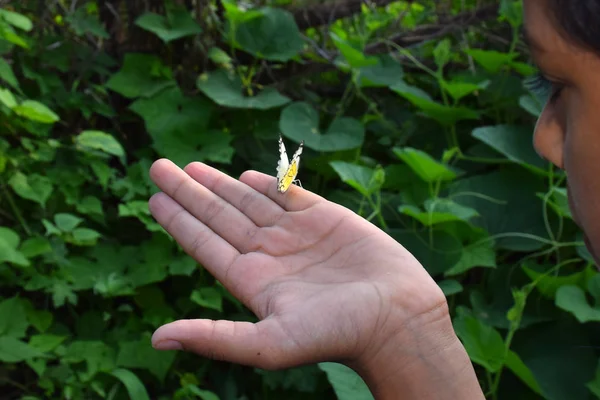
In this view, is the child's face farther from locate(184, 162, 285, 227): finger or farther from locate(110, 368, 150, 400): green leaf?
locate(110, 368, 150, 400): green leaf

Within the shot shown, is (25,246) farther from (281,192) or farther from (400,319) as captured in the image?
(400,319)

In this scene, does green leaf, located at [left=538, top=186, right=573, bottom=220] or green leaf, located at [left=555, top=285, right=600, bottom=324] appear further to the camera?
green leaf, located at [left=538, top=186, right=573, bottom=220]

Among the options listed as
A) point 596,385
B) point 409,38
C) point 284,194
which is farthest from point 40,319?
point 409,38

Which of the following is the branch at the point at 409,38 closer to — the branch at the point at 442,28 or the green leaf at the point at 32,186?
the branch at the point at 442,28

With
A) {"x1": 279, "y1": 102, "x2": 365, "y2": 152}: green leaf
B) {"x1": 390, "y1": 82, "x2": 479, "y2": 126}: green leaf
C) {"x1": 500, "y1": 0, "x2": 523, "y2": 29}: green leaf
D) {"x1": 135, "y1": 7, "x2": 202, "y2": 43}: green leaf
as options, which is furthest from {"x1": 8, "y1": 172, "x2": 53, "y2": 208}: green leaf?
{"x1": 500, "y1": 0, "x2": 523, "y2": 29}: green leaf

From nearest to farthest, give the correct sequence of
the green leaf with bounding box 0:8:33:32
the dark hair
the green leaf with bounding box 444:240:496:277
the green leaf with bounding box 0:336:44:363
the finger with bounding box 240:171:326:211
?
the dark hair, the finger with bounding box 240:171:326:211, the green leaf with bounding box 0:336:44:363, the green leaf with bounding box 444:240:496:277, the green leaf with bounding box 0:8:33:32

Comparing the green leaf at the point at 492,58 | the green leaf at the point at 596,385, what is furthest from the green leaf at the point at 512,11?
the green leaf at the point at 596,385

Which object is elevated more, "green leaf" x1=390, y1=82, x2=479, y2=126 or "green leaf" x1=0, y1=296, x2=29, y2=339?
"green leaf" x1=390, y1=82, x2=479, y2=126
